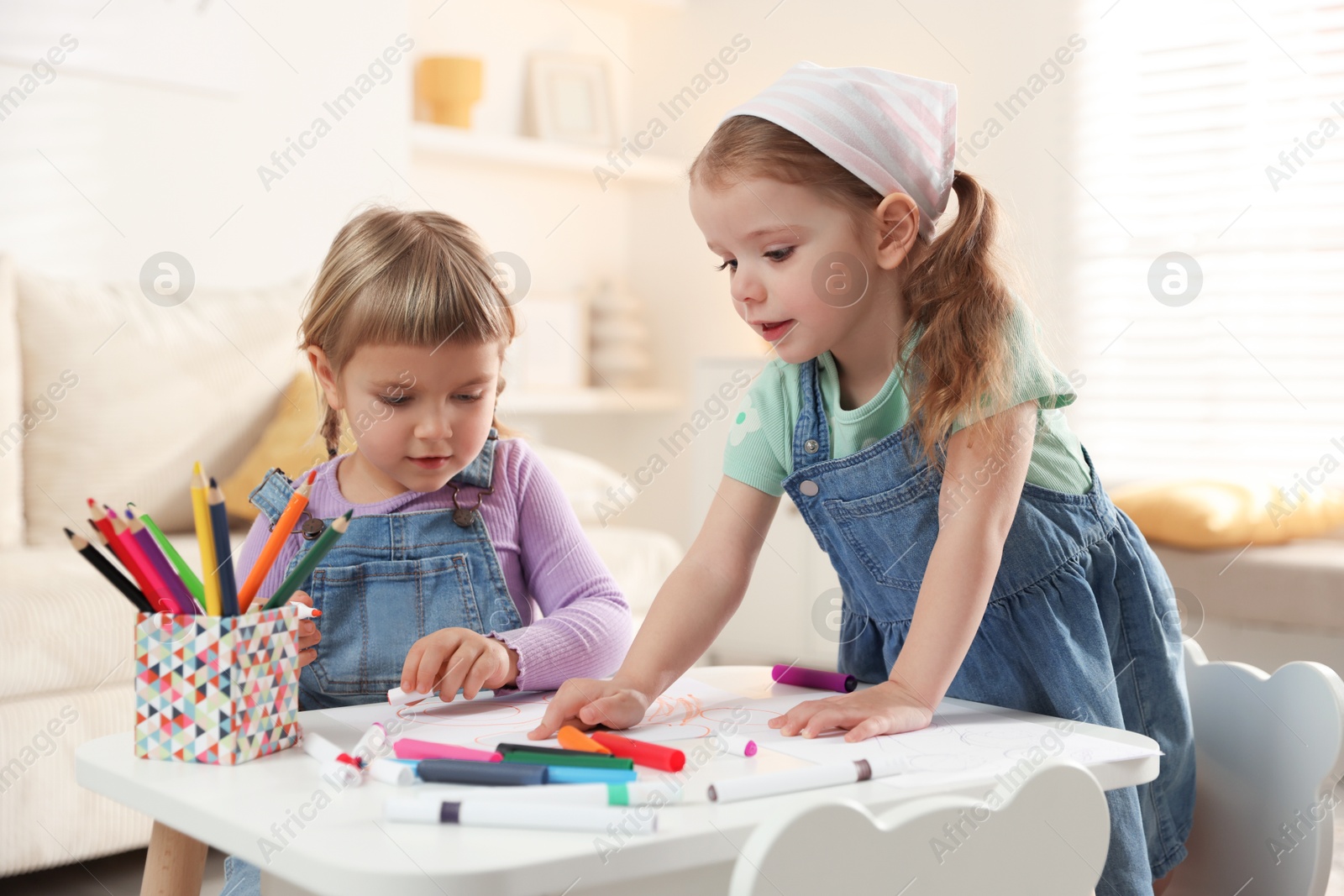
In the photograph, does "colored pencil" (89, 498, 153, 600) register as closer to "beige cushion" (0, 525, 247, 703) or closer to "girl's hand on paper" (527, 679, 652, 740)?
"girl's hand on paper" (527, 679, 652, 740)

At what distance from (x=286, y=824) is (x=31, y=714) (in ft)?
3.85

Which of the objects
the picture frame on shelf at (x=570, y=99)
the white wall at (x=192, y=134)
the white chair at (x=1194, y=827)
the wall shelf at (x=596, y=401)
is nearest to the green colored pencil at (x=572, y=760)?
the white chair at (x=1194, y=827)

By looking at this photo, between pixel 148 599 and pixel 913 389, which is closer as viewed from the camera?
pixel 148 599

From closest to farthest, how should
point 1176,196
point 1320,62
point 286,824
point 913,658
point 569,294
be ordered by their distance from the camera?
point 286,824, point 913,658, point 1320,62, point 1176,196, point 569,294

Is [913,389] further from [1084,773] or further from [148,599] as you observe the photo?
[148,599]

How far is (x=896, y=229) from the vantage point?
2.94ft

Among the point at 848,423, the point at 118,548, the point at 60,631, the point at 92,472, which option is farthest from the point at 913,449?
the point at 92,472

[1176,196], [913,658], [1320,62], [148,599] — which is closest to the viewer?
[148,599]

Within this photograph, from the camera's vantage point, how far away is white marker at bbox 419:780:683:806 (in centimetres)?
54

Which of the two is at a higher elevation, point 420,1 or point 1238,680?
point 420,1

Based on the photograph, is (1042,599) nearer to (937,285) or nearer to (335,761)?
(937,285)

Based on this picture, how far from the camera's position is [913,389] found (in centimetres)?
88

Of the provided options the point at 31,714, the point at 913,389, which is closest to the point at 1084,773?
the point at 913,389

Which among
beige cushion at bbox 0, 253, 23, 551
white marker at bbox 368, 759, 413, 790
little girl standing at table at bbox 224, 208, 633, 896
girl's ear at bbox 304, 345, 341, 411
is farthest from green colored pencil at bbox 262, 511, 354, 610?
beige cushion at bbox 0, 253, 23, 551
